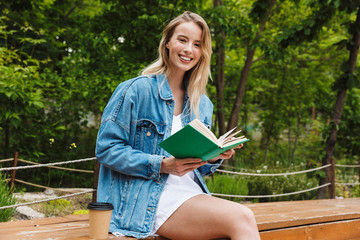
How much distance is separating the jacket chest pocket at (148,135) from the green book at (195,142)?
0.26 meters

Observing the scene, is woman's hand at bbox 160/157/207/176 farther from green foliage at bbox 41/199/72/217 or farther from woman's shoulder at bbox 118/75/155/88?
green foliage at bbox 41/199/72/217

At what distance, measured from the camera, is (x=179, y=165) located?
1.77 metres

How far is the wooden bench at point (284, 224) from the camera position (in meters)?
1.96

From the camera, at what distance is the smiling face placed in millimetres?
2090

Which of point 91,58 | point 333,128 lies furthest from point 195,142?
point 91,58

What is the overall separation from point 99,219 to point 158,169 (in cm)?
35

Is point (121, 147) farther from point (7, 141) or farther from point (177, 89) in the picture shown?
point (7, 141)

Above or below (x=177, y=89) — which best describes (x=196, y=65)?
above

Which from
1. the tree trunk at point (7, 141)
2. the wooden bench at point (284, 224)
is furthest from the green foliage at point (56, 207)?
the wooden bench at point (284, 224)

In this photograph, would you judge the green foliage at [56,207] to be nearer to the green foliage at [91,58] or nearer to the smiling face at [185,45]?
the green foliage at [91,58]

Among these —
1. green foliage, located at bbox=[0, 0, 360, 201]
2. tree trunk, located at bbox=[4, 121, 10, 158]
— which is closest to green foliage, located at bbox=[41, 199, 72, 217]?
green foliage, located at bbox=[0, 0, 360, 201]

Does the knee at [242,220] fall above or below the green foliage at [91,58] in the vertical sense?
below

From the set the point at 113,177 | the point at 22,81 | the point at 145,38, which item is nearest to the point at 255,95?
the point at 145,38

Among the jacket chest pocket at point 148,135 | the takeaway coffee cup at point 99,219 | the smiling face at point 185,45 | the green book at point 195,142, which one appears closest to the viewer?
the green book at point 195,142
